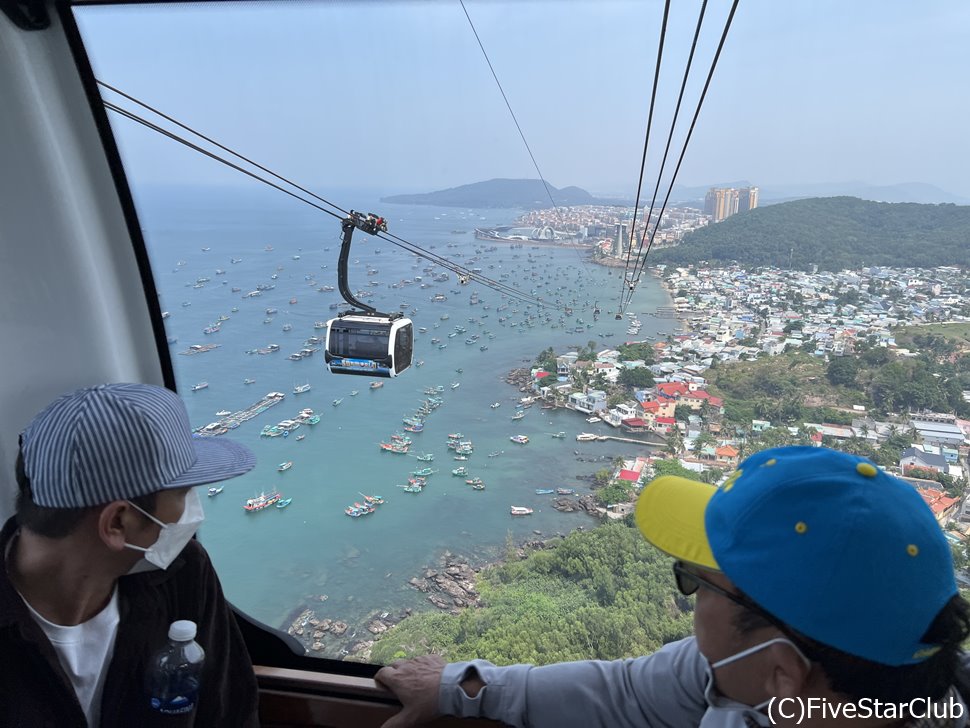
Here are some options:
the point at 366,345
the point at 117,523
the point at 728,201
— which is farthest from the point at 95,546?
the point at 728,201

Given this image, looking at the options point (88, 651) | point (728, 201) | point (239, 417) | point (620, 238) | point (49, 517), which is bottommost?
point (88, 651)

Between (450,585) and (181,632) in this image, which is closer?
(181,632)

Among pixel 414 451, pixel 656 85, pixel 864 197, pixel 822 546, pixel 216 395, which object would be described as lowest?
pixel 414 451

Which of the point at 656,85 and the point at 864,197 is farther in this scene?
the point at 864,197

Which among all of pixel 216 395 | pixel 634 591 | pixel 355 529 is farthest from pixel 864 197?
pixel 216 395

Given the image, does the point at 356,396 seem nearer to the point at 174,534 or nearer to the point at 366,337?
the point at 366,337

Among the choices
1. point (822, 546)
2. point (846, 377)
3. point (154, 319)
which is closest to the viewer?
point (822, 546)

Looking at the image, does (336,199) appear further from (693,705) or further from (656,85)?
(693,705)
